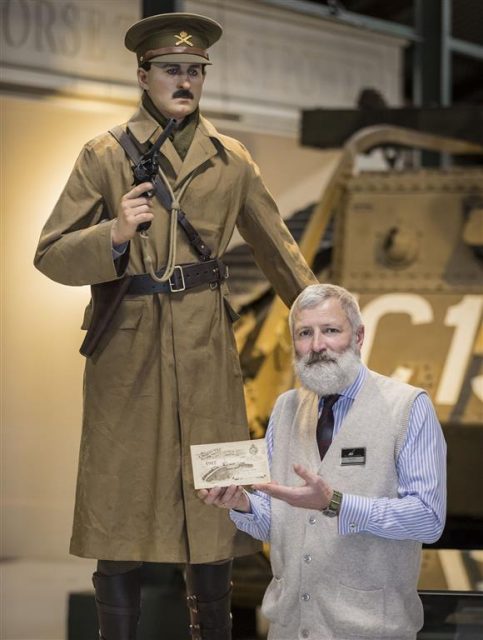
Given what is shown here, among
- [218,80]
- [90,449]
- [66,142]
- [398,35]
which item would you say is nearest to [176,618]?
[90,449]

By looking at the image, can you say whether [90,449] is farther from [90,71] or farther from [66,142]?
[90,71]

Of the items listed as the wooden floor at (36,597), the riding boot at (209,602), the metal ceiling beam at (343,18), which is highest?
the metal ceiling beam at (343,18)

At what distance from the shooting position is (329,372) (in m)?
2.43

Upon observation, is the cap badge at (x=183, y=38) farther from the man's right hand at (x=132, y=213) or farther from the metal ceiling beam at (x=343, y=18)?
the metal ceiling beam at (x=343, y=18)

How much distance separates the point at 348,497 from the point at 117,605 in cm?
78

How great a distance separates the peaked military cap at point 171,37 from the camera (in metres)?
2.77

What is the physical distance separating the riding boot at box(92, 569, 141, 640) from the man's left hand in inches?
27.1

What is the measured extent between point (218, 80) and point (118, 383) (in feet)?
15.2

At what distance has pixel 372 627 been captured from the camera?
2361mm

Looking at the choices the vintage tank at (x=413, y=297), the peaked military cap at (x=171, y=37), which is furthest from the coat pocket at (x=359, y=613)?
the vintage tank at (x=413, y=297)

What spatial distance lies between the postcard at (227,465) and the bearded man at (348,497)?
3 centimetres

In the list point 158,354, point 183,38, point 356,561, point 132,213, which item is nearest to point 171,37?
point 183,38

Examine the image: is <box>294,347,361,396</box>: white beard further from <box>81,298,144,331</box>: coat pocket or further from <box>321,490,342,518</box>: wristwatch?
<box>81,298,144,331</box>: coat pocket

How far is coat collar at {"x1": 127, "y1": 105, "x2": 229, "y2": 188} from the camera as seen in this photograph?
9.12 feet
